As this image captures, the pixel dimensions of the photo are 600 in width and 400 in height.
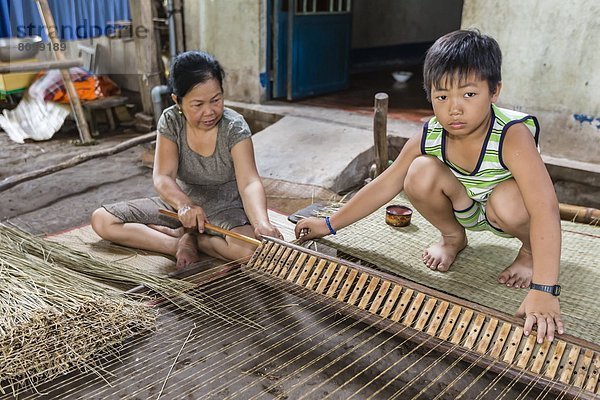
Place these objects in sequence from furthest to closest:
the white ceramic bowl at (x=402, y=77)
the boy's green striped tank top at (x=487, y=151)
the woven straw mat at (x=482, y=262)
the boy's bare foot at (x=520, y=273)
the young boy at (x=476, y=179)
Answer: the white ceramic bowl at (x=402, y=77) → the boy's bare foot at (x=520, y=273) → the woven straw mat at (x=482, y=262) → the boy's green striped tank top at (x=487, y=151) → the young boy at (x=476, y=179)

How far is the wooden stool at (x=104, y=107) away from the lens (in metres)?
5.87

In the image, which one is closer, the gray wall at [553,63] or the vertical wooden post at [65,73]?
the gray wall at [553,63]

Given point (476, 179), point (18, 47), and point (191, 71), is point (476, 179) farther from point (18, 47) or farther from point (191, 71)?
point (18, 47)

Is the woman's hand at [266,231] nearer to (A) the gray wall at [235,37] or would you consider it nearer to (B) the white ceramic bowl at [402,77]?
(A) the gray wall at [235,37]

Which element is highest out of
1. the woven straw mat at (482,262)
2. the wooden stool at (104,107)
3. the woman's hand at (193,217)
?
the woman's hand at (193,217)

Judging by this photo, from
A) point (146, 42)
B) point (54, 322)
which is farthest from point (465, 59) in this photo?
point (146, 42)

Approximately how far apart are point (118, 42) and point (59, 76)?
854 mm

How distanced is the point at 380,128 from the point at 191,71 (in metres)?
1.49

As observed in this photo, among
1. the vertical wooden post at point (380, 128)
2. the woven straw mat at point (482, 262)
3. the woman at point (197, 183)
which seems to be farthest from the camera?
the vertical wooden post at point (380, 128)

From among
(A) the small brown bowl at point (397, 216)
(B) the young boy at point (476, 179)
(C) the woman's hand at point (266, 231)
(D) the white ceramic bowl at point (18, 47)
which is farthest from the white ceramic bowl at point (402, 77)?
(C) the woman's hand at point (266, 231)

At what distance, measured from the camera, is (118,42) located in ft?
21.0

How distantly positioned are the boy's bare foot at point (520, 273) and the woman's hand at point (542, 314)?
49 centimetres

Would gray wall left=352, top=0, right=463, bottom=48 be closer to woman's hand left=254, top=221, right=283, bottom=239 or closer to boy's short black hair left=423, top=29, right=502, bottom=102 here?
woman's hand left=254, top=221, right=283, bottom=239

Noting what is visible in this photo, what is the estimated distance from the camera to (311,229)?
2.31 metres
